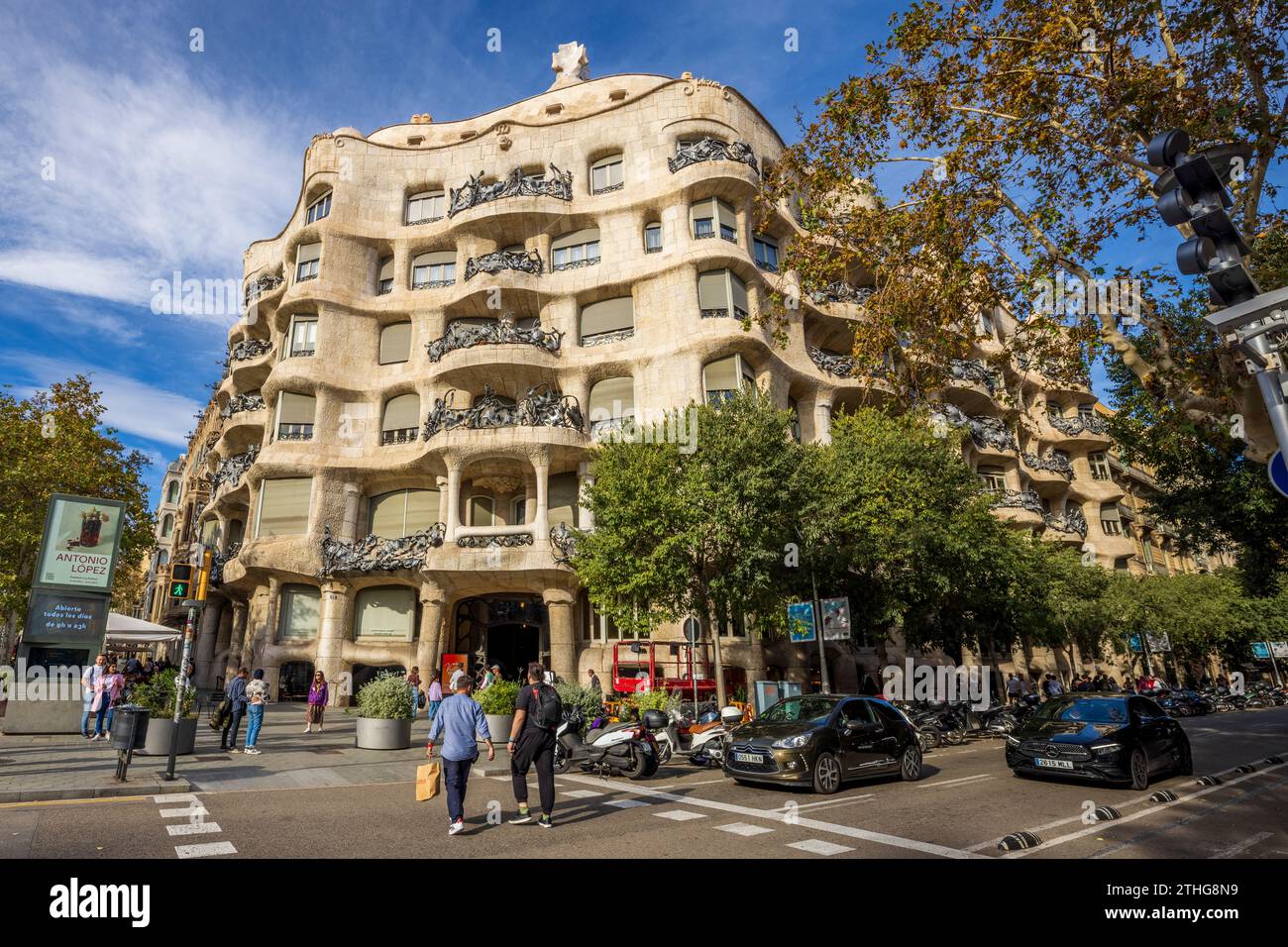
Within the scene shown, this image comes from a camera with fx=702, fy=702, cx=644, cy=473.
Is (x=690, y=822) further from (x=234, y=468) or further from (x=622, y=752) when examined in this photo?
(x=234, y=468)

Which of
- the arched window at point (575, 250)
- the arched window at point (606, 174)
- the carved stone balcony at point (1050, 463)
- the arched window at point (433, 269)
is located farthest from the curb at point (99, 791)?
the carved stone balcony at point (1050, 463)

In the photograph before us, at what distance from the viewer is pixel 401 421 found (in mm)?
28484

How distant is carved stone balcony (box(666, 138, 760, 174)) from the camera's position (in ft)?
90.4

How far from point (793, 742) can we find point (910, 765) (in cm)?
291

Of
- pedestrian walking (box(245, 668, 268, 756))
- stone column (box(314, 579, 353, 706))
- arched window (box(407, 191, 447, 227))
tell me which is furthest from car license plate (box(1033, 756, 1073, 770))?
arched window (box(407, 191, 447, 227))

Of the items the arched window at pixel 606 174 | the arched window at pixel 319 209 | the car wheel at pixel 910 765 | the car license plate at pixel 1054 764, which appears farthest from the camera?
the arched window at pixel 319 209

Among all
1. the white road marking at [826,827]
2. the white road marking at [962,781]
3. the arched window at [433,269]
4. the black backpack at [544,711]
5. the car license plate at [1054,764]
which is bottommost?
the white road marking at [962,781]

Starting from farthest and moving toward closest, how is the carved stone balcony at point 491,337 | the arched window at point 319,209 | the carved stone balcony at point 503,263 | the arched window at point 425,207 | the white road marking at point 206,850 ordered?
the arched window at point 425,207, the arched window at point 319,209, the carved stone balcony at point 503,263, the carved stone balcony at point 491,337, the white road marking at point 206,850

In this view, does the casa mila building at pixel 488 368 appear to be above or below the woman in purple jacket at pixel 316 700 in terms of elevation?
above

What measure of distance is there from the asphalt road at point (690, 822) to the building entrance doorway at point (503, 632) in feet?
51.9

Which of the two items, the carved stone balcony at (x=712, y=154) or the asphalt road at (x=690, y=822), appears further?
the carved stone balcony at (x=712, y=154)

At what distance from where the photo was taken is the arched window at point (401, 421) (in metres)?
28.2

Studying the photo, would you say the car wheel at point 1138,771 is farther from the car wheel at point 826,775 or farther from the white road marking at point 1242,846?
the car wheel at point 826,775

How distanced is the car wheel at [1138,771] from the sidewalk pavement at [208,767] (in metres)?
10.0
